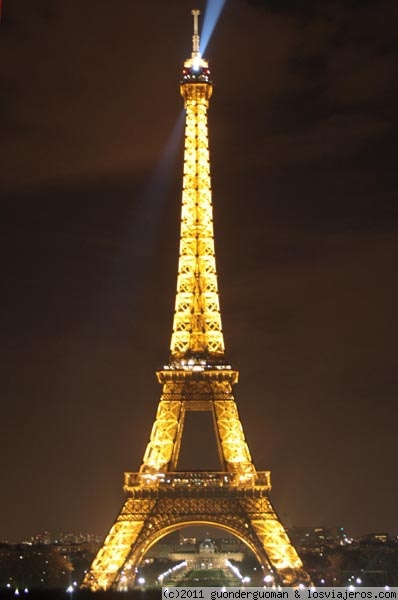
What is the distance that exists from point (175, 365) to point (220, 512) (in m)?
10.3

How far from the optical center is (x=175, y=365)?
8100 cm

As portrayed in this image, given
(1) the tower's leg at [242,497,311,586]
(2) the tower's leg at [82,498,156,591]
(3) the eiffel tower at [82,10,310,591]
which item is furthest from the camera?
(3) the eiffel tower at [82,10,310,591]

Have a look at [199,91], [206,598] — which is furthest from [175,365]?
[206,598]

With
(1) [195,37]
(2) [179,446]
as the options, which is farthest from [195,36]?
(2) [179,446]

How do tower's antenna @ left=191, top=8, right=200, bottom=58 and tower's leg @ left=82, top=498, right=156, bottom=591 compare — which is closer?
tower's leg @ left=82, top=498, right=156, bottom=591

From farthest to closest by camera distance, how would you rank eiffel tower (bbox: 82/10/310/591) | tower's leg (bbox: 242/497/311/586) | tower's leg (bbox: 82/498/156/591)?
1. eiffel tower (bbox: 82/10/310/591)
2. tower's leg (bbox: 82/498/156/591)
3. tower's leg (bbox: 242/497/311/586)

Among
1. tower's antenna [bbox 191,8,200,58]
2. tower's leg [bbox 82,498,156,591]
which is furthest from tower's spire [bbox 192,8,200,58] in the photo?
tower's leg [bbox 82,498,156,591]

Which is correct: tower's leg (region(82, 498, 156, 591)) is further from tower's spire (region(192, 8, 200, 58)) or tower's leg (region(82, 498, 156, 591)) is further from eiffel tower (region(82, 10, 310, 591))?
tower's spire (region(192, 8, 200, 58))

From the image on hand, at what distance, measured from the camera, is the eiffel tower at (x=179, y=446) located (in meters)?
76.8

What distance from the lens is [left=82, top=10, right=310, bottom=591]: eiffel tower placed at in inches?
3022

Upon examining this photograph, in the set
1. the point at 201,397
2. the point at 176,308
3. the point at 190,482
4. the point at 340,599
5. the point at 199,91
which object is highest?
the point at 199,91

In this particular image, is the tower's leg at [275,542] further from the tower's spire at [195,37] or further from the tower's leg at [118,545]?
the tower's spire at [195,37]

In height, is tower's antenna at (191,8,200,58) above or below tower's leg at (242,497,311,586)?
above

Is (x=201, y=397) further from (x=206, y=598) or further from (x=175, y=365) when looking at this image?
(x=206, y=598)
